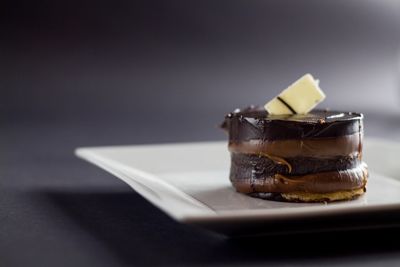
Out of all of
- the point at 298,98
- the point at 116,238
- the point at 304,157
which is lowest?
the point at 116,238

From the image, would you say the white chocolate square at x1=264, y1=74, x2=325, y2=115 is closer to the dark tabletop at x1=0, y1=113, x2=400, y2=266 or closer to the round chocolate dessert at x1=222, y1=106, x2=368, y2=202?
the round chocolate dessert at x1=222, y1=106, x2=368, y2=202

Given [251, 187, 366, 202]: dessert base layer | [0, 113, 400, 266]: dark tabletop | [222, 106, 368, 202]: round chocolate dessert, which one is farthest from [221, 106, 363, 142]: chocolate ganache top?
[0, 113, 400, 266]: dark tabletop

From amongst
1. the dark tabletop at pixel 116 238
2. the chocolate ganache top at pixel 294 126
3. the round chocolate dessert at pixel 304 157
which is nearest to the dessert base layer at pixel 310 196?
the round chocolate dessert at pixel 304 157

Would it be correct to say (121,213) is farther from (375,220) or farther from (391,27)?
(391,27)

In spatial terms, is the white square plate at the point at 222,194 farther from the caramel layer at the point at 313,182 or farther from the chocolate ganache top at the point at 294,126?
the chocolate ganache top at the point at 294,126

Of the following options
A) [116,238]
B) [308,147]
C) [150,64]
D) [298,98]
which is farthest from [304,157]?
[150,64]

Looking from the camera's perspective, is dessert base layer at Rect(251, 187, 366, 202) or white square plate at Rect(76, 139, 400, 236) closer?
white square plate at Rect(76, 139, 400, 236)

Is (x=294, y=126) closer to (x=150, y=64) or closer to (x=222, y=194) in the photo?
(x=222, y=194)
